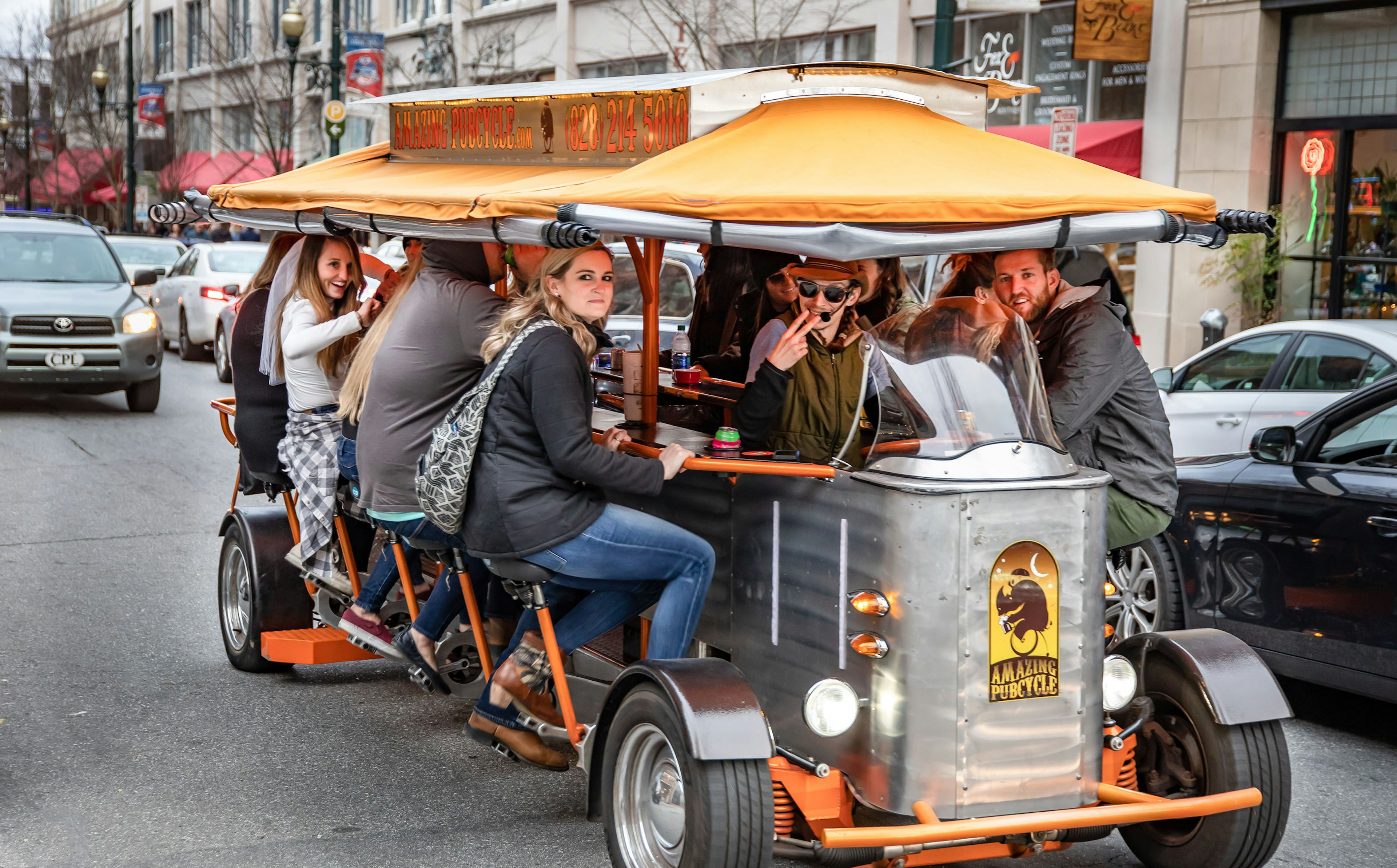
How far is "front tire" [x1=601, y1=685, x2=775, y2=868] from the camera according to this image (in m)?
3.94

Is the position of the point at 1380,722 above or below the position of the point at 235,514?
below

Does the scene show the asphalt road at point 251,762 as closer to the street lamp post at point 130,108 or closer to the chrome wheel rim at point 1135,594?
the chrome wheel rim at point 1135,594

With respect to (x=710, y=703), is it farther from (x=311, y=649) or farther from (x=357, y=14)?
(x=357, y=14)

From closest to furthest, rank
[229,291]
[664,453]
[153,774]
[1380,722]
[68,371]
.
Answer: [664,453] → [153,774] → [1380,722] → [229,291] → [68,371]

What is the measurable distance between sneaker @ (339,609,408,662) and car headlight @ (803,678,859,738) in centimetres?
222

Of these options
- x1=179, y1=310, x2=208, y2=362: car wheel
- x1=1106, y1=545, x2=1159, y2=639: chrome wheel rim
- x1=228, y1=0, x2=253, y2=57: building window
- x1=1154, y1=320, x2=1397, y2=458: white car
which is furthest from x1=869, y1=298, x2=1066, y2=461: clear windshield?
x1=228, y1=0, x2=253, y2=57: building window

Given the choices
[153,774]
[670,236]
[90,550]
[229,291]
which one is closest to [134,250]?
[229,291]

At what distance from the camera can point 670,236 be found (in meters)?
4.19

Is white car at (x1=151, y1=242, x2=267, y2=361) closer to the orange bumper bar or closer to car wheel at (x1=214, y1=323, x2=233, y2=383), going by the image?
car wheel at (x1=214, y1=323, x2=233, y2=383)

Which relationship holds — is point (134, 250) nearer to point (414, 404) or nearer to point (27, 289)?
point (27, 289)

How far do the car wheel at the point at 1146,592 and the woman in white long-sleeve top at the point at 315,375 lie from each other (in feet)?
11.2

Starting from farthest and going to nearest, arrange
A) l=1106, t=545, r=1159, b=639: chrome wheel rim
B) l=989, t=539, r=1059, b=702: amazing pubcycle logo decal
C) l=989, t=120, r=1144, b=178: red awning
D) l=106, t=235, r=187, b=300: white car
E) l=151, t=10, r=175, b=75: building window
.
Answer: l=151, t=10, r=175, b=75: building window → l=106, t=235, r=187, b=300: white car → l=989, t=120, r=1144, b=178: red awning → l=1106, t=545, r=1159, b=639: chrome wheel rim → l=989, t=539, r=1059, b=702: amazing pubcycle logo decal

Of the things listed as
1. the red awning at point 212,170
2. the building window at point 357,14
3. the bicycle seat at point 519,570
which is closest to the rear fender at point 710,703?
the bicycle seat at point 519,570

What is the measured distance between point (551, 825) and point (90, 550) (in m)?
5.26
